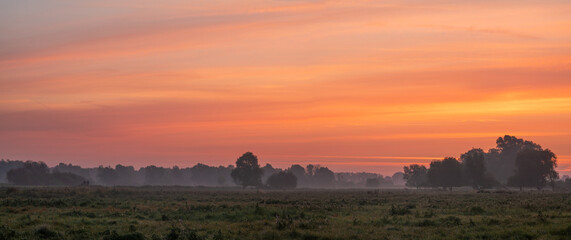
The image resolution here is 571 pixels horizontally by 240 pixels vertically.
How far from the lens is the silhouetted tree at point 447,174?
6112 inches

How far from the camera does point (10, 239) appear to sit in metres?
Result: 26.5

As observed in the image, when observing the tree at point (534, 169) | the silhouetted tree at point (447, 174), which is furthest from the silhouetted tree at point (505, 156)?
the tree at point (534, 169)

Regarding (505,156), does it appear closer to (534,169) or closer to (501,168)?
(501,168)

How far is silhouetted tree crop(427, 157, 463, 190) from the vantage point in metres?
155

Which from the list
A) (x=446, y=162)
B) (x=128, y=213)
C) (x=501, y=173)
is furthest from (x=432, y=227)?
(x=501, y=173)

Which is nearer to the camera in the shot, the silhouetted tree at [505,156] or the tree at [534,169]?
the tree at [534,169]

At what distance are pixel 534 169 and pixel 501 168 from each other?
54.4m

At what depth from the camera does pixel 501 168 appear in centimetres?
18700

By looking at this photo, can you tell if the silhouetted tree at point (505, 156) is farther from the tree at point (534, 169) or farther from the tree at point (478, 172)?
the tree at point (534, 169)

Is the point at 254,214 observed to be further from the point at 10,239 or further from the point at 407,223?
the point at 10,239

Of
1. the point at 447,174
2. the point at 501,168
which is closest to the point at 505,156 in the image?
the point at 501,168

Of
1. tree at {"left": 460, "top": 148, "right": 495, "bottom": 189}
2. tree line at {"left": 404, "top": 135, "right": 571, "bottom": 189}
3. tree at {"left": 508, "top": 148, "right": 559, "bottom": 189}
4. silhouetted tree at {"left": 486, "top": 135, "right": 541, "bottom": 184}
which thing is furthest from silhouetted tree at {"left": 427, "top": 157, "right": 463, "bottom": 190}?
silhouetted tree at {"left": 486, "top": 135, "right": 541, "bottom": 184}

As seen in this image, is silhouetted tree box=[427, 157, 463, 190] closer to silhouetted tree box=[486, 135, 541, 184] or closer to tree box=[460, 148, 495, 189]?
tree box=[460, 148, 495, 189]

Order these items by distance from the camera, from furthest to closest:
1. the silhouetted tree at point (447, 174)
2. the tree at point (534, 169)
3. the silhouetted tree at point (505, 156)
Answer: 1. the silhouetted tree at point (505, 156)
2. the silhouetted tree at point (447, 174)
3. the tree at point (534, 169)
